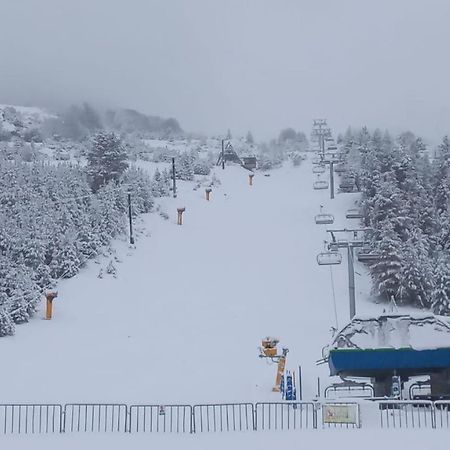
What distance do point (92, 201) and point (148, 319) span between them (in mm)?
11818

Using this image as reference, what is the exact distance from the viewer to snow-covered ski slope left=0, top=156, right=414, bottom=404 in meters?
18.3

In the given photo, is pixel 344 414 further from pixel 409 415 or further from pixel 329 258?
pixel 329 258

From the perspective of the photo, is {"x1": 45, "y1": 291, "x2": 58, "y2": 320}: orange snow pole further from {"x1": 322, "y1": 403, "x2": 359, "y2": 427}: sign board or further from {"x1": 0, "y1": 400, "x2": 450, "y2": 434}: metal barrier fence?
{"x1": 322, "y1": 403, "x2": 359, "y2": 427}: sign board

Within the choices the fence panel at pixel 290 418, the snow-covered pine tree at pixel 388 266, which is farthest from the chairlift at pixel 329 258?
the fence panel at pixel 290 418

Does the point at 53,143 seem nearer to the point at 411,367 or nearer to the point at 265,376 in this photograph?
the point at 265,376

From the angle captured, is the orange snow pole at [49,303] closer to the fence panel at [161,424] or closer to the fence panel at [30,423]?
the fence panel at [30,423]

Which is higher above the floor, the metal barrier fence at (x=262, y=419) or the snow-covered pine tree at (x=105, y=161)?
the snow-covered pine tree at (x=105, y=161)

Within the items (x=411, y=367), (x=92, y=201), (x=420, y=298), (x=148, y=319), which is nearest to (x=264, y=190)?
(x=92, y=201)

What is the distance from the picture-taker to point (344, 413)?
12.6 meters

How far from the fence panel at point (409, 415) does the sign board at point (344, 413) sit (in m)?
0.55

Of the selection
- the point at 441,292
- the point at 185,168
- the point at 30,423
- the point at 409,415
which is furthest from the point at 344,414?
the point at 185,168

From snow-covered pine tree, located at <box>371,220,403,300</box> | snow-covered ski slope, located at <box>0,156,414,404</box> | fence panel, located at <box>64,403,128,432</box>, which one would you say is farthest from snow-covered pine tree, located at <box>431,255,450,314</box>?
fence panel, located at <box>64,403,128,432</box>

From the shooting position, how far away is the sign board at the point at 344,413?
41.2ft

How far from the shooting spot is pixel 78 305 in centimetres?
2611
